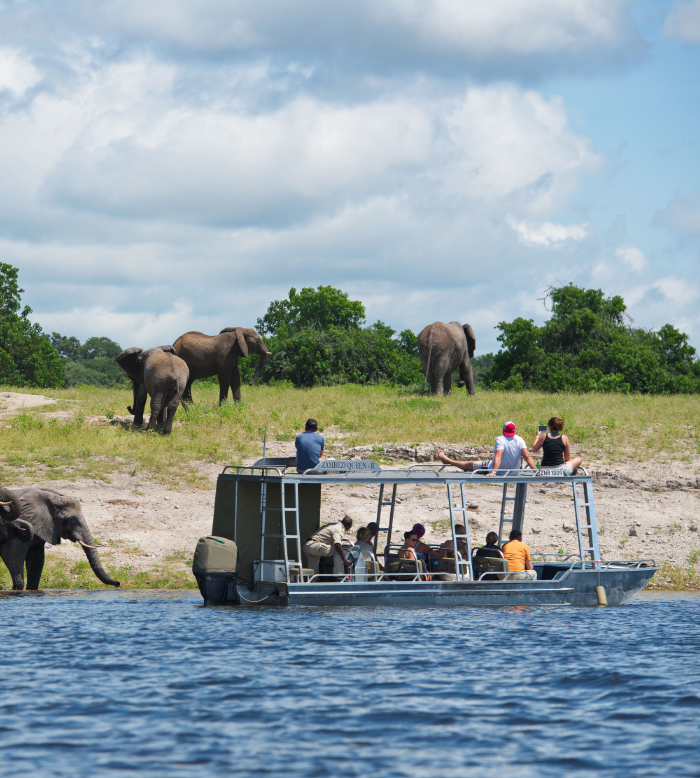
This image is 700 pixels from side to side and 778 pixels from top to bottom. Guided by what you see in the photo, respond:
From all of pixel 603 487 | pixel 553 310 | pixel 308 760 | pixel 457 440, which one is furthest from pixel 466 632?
pixel 553 310

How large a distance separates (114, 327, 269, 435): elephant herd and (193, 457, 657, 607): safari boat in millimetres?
12151

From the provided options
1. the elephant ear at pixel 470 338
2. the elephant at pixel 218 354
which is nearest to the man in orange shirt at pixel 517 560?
the elephant at pixel 218 354

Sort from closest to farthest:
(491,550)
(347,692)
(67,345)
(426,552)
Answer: (347,692)
(491,550)
(426,552)
(67,345)

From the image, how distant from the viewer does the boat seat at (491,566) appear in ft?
54.4

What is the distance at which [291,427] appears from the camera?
30.2 m

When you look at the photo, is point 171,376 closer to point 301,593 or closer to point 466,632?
point 301,593

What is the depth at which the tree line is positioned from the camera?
5209 centimetres

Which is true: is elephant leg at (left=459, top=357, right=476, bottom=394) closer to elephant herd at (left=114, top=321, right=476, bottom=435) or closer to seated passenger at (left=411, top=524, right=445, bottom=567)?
elephant herd at (left=114, top=321, right=476, bottom=435)

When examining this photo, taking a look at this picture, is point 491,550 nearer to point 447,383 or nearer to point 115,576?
point 115,576

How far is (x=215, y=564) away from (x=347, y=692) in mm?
5965

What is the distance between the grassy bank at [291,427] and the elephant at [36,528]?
4.73m

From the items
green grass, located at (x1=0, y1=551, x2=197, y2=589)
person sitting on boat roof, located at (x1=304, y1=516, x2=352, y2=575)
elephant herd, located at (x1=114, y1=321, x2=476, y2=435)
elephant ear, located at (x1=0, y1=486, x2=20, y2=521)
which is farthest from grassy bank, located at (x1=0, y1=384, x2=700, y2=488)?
person sitting on boat roof, located at (x1=304, y1=516, x2=352, y2=575)

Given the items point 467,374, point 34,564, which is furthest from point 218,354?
point 34,564

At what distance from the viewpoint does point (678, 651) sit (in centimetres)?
1327
